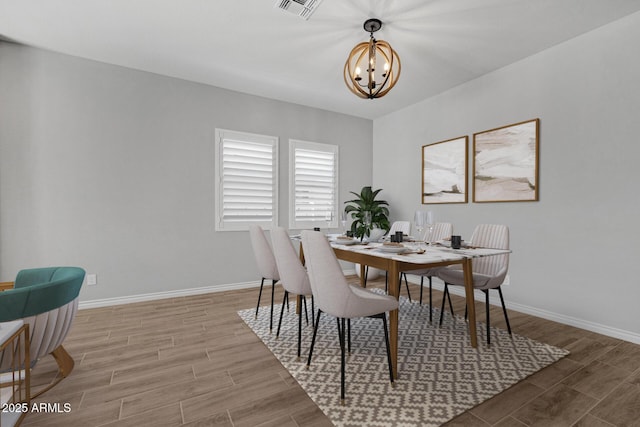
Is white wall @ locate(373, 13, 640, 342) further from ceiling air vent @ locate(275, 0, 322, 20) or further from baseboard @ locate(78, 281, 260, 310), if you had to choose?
baseboard @ locate(78, 281, 260, 310)

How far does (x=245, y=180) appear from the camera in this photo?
4.32 metres

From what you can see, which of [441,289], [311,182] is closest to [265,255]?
[311,182]

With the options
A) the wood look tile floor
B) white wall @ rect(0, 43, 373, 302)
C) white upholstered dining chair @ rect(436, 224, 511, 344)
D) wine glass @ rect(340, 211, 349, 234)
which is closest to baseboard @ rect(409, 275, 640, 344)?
the wood look tile floor

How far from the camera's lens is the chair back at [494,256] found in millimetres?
2564

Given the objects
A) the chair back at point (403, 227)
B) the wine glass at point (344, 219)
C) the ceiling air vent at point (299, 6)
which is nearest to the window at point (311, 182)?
the wine glass at point (344, 219)

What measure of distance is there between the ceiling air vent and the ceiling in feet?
0.25

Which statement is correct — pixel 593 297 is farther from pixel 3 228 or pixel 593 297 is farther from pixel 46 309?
pixel 3 228

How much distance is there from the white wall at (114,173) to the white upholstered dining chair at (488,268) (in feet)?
9.20

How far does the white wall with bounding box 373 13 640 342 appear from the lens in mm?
2627

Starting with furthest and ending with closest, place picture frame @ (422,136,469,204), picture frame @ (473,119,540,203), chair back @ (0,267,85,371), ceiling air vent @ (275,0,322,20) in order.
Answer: picture frame @ (422,136,469,204)
picture frame @ (473,119,540,203)
ceiling air vent @ (275,0,322,20)
chair back @ (0,267,85,371)

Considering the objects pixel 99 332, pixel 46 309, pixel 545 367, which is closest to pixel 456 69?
pixel 545 367

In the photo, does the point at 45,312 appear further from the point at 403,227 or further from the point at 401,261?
the point at 403,227

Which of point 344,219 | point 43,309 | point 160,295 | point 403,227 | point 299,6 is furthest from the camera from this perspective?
point 160,295

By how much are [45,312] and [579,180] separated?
4.39m
